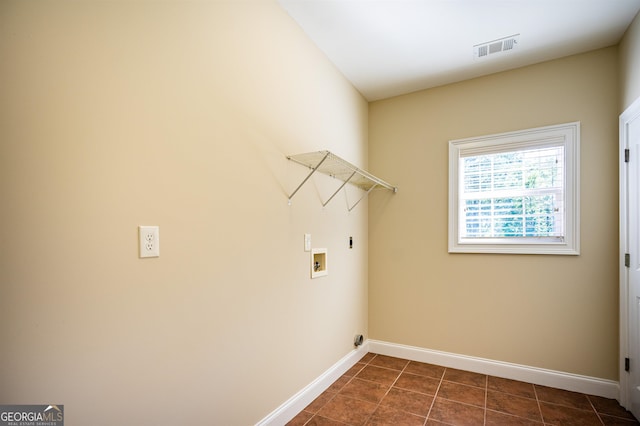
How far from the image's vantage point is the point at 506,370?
2.71 metres

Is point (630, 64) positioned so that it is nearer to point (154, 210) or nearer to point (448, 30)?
point (448, 30)

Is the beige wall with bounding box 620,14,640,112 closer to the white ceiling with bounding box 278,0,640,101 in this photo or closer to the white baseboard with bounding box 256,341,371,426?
the white ceiling with bounding box 278,0,640,101

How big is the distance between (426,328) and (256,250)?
2.07 metres

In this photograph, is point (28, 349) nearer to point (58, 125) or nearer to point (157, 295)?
point (157, 295)

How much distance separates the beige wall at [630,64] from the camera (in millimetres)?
2102

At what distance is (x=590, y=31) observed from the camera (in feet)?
7.45

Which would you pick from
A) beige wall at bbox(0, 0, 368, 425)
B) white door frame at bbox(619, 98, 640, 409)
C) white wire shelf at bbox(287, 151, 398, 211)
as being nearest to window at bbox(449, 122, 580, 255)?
white door frame at bbox(619, 98, 640, 409)

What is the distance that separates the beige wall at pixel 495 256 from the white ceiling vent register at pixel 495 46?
0.38m

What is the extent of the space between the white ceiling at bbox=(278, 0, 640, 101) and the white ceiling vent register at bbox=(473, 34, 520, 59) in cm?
4

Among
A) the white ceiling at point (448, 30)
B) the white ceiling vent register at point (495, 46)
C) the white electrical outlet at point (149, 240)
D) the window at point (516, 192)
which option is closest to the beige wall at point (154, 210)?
the white electrical outlet at point (149, 240)

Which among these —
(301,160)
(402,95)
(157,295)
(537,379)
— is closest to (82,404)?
(157,295)

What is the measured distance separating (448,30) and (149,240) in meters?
2.37

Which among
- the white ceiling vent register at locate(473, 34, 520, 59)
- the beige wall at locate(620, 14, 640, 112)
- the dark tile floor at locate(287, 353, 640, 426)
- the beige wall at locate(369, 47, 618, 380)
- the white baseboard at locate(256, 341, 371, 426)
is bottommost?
the dark tile floor at locate(287, 353, 640, 426)

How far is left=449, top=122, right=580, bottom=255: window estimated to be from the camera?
256 cm
